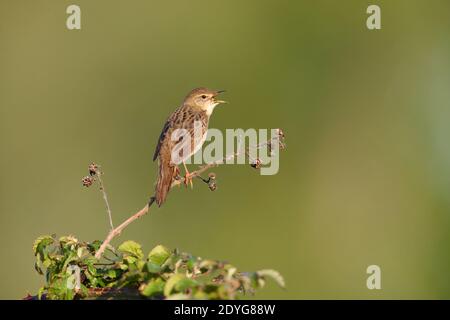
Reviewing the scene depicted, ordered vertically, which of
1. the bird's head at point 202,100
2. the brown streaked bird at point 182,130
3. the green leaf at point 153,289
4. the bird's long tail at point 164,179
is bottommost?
the green leaf at point 153,289

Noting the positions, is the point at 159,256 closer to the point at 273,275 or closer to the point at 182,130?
the point at 273,275

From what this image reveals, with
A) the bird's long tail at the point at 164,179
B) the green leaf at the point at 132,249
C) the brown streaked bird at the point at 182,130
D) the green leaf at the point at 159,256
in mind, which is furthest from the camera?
the brown streaked bird at the point at 182,130

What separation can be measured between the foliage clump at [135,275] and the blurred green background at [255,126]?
642 cm

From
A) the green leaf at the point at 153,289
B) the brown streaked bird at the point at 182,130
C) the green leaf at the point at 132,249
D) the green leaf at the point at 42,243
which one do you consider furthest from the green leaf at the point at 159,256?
the brown streaked bird at the point at 182,130

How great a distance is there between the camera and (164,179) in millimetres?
6789

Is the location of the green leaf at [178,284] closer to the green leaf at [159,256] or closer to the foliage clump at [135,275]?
the foliage clump at [135,275]

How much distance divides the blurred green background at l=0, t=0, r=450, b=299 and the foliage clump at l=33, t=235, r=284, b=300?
253 inches

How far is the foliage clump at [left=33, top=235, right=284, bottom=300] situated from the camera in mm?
3598

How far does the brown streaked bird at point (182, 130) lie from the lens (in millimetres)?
6848

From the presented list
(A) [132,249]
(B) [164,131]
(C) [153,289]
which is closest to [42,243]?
(A) [132,249]

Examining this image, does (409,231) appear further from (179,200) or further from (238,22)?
(238,22)

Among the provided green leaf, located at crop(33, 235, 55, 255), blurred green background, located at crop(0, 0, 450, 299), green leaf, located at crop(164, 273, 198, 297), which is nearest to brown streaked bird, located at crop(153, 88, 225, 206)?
green leaf, located at crop(33, 235, 55, 255)

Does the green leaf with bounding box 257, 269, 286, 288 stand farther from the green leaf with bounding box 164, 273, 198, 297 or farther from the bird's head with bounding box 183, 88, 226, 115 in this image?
the bird's head with bounding box 183, 88, 226, 115
